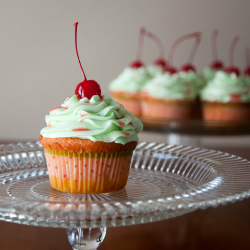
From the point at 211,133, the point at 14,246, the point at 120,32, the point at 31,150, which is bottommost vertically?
the point at 14,246

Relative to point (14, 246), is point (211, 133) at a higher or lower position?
higher

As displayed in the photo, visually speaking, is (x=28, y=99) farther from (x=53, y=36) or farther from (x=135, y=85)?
(x=135, y=85)

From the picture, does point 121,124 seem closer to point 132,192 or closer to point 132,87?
point 132,192

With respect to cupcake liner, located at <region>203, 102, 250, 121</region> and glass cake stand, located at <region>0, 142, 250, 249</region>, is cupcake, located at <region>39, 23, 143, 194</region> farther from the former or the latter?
cupcake liner, located at <region>203, 102, 250, 121</region>

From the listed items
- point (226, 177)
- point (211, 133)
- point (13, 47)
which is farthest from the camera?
point (13, 47)

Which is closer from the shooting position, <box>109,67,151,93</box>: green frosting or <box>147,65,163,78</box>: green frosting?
<box>109,67,151,93</box>: green frosting

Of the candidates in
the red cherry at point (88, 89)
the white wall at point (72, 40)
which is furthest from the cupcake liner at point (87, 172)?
the white wall at point (72, 40)

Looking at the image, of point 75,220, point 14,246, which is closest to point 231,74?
point 14,246

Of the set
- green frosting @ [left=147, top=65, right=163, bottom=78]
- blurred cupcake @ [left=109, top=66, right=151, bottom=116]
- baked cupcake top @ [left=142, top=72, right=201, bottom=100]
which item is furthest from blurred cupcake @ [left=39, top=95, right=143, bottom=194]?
green frosting @ [left=147, top=65, right=163, bottom=78]
